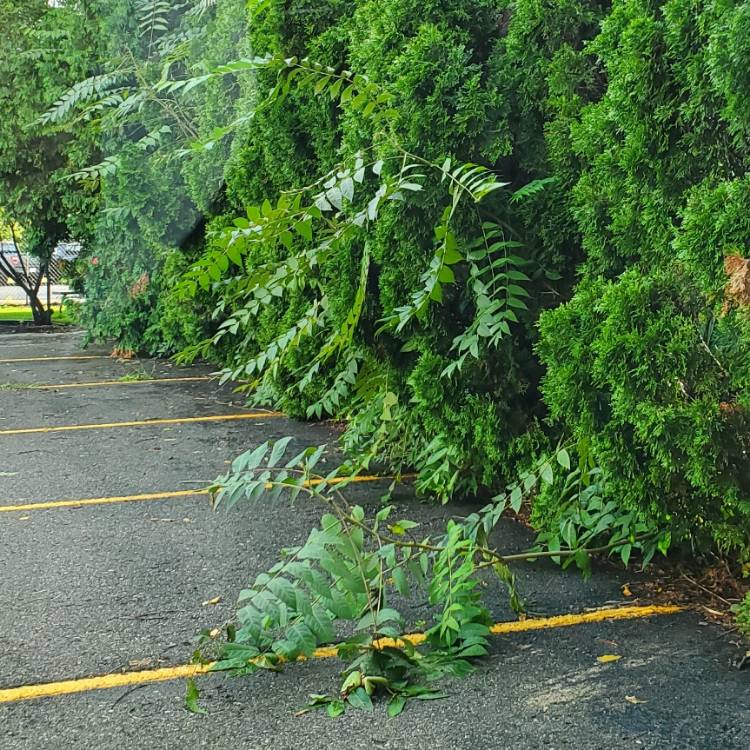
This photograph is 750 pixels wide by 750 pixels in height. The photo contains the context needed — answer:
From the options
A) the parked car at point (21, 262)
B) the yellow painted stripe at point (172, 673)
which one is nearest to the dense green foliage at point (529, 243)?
the yellow painted stripe at point (172, 673)

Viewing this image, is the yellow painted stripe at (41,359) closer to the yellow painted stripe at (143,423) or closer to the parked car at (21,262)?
the parked car at (21,262)

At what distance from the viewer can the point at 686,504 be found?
3234 millimetres

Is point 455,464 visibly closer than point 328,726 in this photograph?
No

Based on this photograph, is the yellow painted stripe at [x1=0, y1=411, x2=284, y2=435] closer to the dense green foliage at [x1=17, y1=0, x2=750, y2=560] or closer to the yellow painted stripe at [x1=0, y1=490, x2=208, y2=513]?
the dense green foliage at [x1=17, y1=0, x2=750, y2=560]

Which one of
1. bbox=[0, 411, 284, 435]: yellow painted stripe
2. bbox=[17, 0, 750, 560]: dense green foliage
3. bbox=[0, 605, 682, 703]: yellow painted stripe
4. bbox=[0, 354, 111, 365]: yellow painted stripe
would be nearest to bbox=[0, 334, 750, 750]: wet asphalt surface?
bbox=[0, 605, 682, 703]: yellow painted stripe

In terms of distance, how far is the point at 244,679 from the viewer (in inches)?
114

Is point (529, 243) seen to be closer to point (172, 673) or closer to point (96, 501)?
point (172, 673)

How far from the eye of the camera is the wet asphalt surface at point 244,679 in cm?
256

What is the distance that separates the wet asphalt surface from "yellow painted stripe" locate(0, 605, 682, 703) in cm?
5

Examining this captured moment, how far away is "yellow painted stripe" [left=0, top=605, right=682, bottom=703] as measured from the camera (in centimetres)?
284

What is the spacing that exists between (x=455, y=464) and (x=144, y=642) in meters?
1.86

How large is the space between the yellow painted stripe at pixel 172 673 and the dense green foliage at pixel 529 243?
14.0 inches

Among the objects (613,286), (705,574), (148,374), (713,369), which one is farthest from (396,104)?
(148,374)

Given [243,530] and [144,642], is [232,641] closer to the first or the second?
[144,642]
